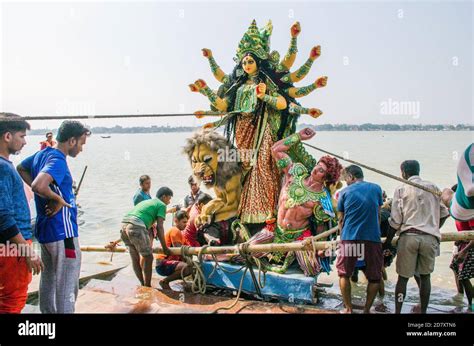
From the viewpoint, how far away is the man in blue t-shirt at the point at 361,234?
14.9 ft

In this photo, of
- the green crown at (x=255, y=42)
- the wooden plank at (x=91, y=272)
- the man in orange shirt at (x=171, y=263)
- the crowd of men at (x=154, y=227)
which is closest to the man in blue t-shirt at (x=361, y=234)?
the crowd of men at (x=154, y=227)

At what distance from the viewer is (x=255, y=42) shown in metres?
5.82

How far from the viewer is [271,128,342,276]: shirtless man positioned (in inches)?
207

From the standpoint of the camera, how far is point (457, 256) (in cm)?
541

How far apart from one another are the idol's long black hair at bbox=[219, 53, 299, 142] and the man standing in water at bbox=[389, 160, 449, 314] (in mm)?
1679

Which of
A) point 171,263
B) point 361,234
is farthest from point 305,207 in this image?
point 171,263

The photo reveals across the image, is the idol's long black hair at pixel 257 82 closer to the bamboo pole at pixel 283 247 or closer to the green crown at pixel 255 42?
the green crown at pixel 255 42

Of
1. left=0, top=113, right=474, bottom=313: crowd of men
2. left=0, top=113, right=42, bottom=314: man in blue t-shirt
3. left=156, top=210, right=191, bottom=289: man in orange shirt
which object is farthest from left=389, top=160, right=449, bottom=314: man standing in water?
left=0, top=113, right=42, bottom=314: man in blue t-shirt

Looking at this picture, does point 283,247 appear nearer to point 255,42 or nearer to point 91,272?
point 255,42

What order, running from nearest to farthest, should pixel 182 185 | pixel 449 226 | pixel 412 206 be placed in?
pixel 412 206 → pixel 449 226 → pixel 182 185

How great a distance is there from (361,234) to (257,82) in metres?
2.47
